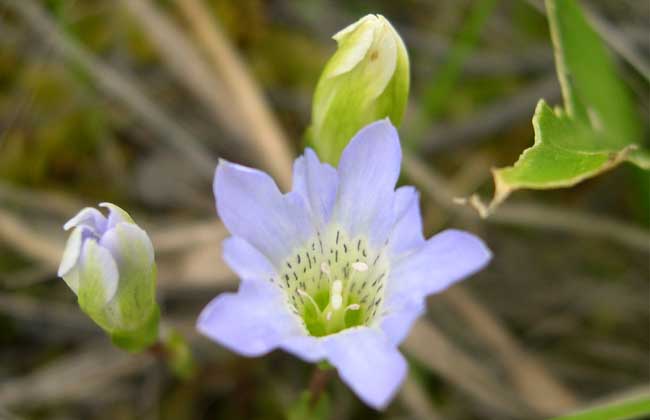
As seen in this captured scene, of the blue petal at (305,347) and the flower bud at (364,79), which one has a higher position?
the flower bud at (364,79)

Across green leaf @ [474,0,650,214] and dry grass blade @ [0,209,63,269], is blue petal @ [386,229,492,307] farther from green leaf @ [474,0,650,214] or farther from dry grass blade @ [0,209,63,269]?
dry grass blade @ [0,209,63,269]

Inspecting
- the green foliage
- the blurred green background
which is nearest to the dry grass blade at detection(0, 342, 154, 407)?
the blurred green background

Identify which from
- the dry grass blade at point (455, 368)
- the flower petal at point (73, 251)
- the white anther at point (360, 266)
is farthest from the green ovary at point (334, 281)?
the dry grass blade at point (455, 368)

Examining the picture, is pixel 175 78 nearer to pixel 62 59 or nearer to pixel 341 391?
pixel 62 59

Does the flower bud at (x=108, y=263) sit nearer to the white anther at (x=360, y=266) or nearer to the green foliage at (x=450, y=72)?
the white anther at (x=360, y=266)

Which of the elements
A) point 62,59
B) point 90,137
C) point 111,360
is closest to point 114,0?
point 62,59
